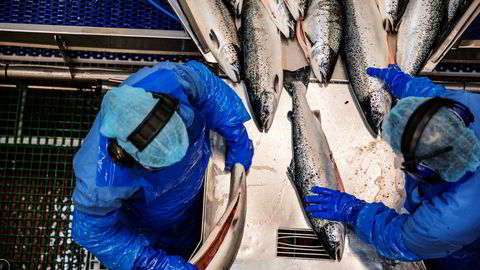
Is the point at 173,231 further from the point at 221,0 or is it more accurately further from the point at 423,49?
the point at 423,49

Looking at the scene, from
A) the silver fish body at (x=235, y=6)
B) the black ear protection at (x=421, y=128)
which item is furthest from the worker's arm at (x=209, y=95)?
the black ear protection at (x=421, y=128)

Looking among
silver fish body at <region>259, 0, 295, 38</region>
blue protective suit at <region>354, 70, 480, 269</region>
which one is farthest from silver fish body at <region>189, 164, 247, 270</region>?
silver fish body at <region>259, 0, 295, 38</region>

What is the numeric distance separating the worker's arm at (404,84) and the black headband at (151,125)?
3.80ft

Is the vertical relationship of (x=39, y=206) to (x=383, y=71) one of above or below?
below

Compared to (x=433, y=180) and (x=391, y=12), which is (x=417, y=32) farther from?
(x=433, y=180)

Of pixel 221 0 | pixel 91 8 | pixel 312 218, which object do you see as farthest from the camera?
pixel 91 8

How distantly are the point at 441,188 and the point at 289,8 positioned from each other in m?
1.33

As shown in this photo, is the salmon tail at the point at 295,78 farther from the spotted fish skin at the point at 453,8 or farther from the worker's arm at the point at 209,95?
the spotted fish skin at the point at 453,8

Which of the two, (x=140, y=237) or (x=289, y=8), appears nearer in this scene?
(x=140, y=237)

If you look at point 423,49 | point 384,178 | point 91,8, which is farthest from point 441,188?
point 91,8

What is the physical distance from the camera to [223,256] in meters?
2.26

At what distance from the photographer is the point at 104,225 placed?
6.54 ft

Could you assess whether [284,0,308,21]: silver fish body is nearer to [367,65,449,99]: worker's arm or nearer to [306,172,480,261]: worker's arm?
[367,65,449,99]: worker's arm

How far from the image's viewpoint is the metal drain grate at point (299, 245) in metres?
2.34
